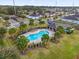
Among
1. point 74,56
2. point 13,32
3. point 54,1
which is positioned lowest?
point 74,56

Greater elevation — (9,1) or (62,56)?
(9,1)

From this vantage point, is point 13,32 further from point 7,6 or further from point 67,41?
point 7,6

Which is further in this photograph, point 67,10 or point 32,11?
point 67,10

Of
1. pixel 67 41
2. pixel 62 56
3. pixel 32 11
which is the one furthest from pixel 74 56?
pixel 32 11

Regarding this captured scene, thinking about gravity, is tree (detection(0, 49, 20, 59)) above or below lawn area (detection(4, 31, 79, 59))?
above

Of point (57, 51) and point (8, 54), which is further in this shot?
point (57, 51)

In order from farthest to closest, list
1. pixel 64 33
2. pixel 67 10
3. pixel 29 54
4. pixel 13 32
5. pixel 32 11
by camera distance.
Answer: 1. pixel 67 10
2. pixel 32 11
3. pixel 64 33
4. pixel 13 32
5. pixel 29 54

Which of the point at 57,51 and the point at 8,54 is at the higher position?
the point at 8,54

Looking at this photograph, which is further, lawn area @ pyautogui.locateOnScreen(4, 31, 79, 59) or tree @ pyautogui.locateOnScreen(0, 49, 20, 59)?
lawn area @ pyautogui.locateOnScreen(4, 31, 79, 59)
